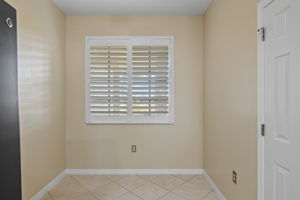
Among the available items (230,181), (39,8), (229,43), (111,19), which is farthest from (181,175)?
(39,8)

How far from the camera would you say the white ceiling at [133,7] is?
9.11ft

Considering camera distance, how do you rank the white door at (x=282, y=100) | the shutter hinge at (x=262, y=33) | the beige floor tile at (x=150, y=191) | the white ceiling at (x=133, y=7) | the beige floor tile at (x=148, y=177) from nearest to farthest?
the white door at (x=282, y=100) < the shutter hinge at (x=262, y=33) < the beige floor tile at (x=150, y=191) < the white ceiling at (x=133, y=7) < the beige floor tile at (x=148, y=177)

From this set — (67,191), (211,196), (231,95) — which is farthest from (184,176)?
(67,191)

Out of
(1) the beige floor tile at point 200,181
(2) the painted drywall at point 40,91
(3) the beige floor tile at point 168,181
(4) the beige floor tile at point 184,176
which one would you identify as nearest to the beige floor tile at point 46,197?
(2) the painted drywall at point 40,91

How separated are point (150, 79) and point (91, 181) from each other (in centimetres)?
188

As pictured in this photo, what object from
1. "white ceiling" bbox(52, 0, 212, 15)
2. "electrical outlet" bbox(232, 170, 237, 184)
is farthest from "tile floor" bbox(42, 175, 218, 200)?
"white ceiling" bbox(52, 0, 212, 15)

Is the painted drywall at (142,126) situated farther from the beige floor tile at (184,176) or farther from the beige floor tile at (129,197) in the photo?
the beige floor tile at (129,197)

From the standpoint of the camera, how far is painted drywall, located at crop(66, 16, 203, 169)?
10.5 ft

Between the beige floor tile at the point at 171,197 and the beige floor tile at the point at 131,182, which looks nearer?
the beige floor tile at the point at 171,197

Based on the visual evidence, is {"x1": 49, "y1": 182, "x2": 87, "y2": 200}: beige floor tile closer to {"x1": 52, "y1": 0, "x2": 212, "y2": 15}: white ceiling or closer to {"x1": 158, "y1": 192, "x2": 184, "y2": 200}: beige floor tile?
{"x1": 158, "y1": 192, "x2": 184, "y2": 200}: beige floor tile

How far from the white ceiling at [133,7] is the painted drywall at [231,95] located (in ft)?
0.92

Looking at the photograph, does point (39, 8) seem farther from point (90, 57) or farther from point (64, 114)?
point (64, 114)

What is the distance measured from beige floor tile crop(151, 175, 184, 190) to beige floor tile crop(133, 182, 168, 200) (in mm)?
101

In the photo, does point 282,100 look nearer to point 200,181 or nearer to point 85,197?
point 200,181
